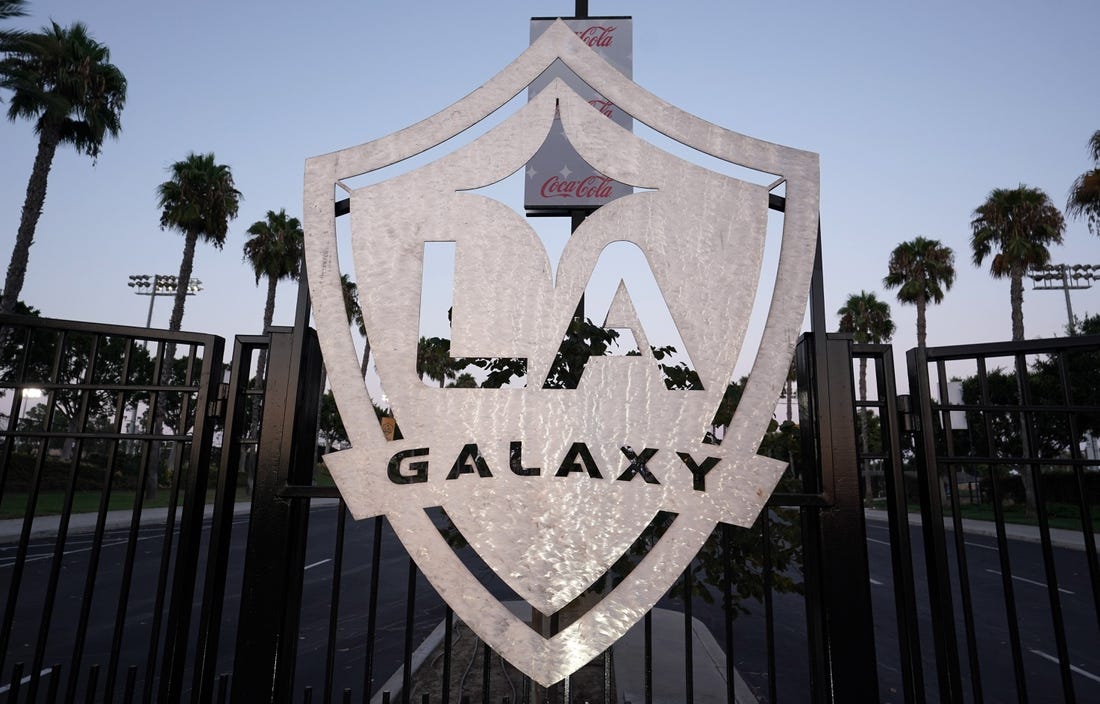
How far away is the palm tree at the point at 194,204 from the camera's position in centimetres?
1984

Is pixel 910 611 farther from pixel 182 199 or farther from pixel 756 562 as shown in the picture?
pixel 182 199

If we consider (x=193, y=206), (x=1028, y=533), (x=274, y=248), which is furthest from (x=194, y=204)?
(x=1028, y=533)

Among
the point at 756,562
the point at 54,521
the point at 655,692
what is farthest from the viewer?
the point at 54,521

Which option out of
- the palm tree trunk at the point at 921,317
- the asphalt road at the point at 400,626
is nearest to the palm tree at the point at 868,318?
the palm tree trunk at the point at 921,317

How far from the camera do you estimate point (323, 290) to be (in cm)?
221

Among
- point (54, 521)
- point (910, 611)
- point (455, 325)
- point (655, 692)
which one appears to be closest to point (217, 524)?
point (455, 325)

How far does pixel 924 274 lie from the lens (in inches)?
945

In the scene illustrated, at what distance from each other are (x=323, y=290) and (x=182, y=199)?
845 inches

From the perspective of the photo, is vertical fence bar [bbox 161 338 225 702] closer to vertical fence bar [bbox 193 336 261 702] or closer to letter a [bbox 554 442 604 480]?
vertical fence bar [bbox 193 336 261 702]

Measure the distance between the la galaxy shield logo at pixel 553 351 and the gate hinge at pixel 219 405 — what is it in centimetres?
48

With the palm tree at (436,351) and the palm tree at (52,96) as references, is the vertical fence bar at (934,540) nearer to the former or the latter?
the palm tree at (436,351)

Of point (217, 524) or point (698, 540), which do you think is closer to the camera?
point (698, 540)

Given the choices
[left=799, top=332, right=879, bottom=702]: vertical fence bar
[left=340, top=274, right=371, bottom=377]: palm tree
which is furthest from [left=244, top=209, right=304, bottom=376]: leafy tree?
[left=799, top=332, right=879, bottom=702]: vertical fence bar

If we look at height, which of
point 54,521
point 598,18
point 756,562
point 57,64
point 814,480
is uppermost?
point 57,64
